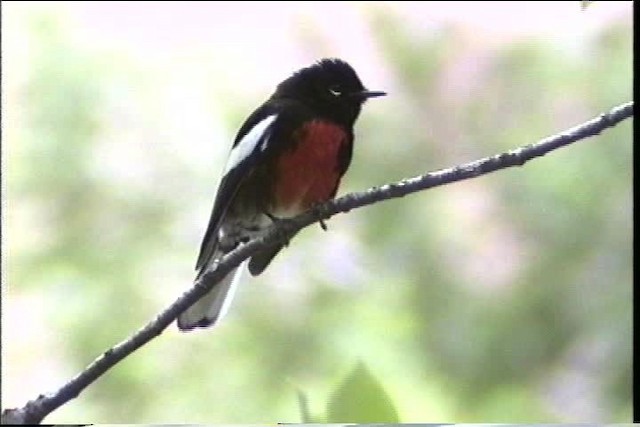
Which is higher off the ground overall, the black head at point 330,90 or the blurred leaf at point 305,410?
the black head at point 330,90

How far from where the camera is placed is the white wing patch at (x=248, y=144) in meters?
1.57

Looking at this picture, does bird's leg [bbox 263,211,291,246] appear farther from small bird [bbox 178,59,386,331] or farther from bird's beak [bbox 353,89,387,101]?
bird's beak [bbox 353,89,387,101]

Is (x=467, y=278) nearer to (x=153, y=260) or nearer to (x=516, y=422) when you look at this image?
(x=516, y=422)

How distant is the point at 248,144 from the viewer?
1580mm

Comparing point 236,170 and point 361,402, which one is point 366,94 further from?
point 361,402

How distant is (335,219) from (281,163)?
15cm

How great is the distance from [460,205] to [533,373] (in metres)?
0.32

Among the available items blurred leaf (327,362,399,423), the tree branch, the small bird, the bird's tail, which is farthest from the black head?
blurred leaf (327,362,399,423)

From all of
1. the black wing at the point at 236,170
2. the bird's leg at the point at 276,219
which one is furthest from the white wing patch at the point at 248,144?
the bird's leg at the point at 276,219

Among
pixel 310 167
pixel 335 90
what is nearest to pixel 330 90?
pixel 335 90

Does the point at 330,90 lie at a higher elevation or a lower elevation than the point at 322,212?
higher

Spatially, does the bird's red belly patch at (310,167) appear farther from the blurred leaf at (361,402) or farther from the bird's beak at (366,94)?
the blurred leaf at (361,402)

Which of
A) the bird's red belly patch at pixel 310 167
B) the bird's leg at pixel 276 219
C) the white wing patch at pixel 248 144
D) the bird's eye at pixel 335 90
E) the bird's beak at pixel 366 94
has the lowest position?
the bird's leg at pixel 276 219

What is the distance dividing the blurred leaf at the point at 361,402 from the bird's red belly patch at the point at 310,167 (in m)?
0.32
